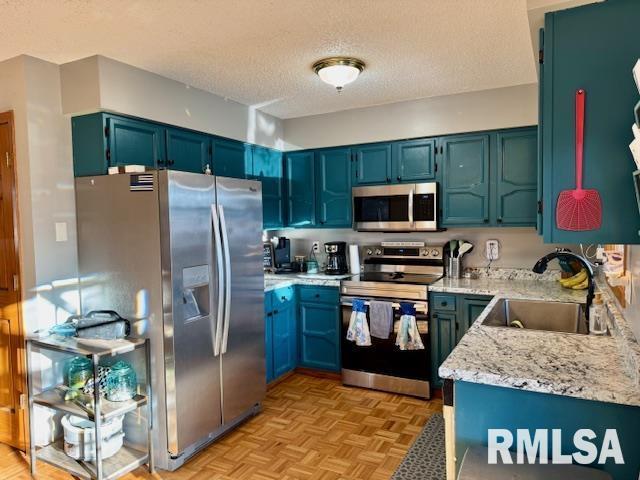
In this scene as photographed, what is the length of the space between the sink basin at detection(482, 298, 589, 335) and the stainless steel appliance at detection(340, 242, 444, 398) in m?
0.78

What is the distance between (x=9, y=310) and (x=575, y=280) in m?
3.73

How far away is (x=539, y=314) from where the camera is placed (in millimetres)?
2619

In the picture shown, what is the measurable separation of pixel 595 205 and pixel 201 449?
253 centimetres

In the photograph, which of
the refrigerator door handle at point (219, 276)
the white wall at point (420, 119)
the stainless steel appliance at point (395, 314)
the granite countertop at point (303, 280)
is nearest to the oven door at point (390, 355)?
the stainless steel appliance at point (395, 314)

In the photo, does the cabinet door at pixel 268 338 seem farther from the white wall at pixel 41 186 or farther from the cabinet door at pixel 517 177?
the cabinet door at pixel 517 177

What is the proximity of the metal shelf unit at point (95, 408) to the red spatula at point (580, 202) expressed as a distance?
2195 millimetres

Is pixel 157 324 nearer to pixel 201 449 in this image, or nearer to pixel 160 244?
pixel 160 244

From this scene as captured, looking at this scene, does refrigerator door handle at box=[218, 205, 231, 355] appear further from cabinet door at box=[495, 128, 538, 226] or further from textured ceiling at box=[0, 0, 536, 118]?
cabinet door at box=[495, 128, 538, 226]

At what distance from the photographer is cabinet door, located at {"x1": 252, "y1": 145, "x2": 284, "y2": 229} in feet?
13.1

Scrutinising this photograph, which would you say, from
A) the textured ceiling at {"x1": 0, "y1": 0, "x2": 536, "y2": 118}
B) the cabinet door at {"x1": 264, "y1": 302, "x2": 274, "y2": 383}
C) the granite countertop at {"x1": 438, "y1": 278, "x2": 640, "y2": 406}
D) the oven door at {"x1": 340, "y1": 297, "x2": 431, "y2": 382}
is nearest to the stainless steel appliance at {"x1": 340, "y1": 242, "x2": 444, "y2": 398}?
the oven door at {"x1": 340, "y1": 297, "x2": 431, "y2": 382}

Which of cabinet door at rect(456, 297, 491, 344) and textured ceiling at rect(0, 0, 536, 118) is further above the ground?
textured ceiling at rect(0, 0, 536, 118)

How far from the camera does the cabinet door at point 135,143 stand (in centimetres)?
269

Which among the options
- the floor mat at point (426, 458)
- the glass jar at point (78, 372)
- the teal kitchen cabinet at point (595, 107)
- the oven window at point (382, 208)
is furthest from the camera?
the oven window at point (382, 208)

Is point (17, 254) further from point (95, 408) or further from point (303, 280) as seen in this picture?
point (303, 280)
